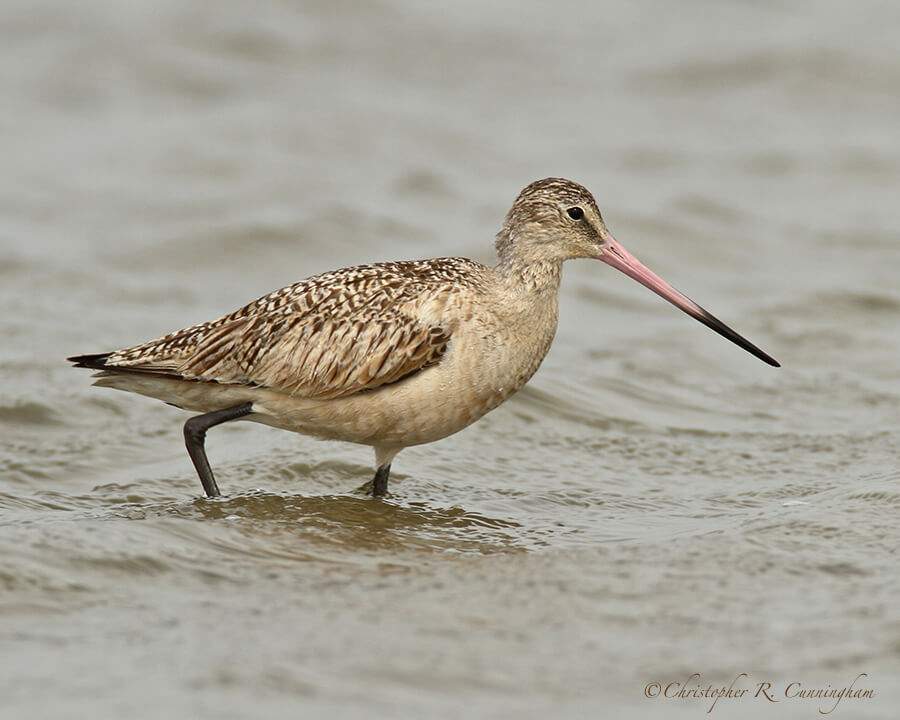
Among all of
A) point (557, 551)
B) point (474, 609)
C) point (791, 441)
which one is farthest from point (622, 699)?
point (791, 441)

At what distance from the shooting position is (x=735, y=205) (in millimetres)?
13797

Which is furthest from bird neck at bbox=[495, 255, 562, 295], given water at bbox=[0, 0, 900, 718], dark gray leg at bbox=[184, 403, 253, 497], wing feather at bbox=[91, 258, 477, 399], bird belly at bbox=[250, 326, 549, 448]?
dark gray leg at bbox=[184, 403, 253, 497]

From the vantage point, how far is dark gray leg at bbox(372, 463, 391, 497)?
7.10m

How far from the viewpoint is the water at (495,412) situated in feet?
15.3

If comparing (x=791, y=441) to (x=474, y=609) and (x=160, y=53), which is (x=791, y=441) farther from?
(x=160, y=53)

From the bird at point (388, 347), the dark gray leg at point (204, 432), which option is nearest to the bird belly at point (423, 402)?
the bird at point (388, 347)

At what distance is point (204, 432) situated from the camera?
6.93 metres

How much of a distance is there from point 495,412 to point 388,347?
2.54m

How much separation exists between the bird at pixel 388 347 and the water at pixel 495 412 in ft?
1.66

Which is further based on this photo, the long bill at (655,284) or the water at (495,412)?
the long bill at (655,284)

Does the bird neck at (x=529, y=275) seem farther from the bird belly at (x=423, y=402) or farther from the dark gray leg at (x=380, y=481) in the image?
the dark gray leg at (x=380, y=481)

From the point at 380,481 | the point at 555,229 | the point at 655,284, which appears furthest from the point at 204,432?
the point at 655,284

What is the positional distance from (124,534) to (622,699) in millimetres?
2523

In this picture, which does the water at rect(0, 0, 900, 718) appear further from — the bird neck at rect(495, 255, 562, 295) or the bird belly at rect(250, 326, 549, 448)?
the bird neck at rect(495, 255, 562, 295)
